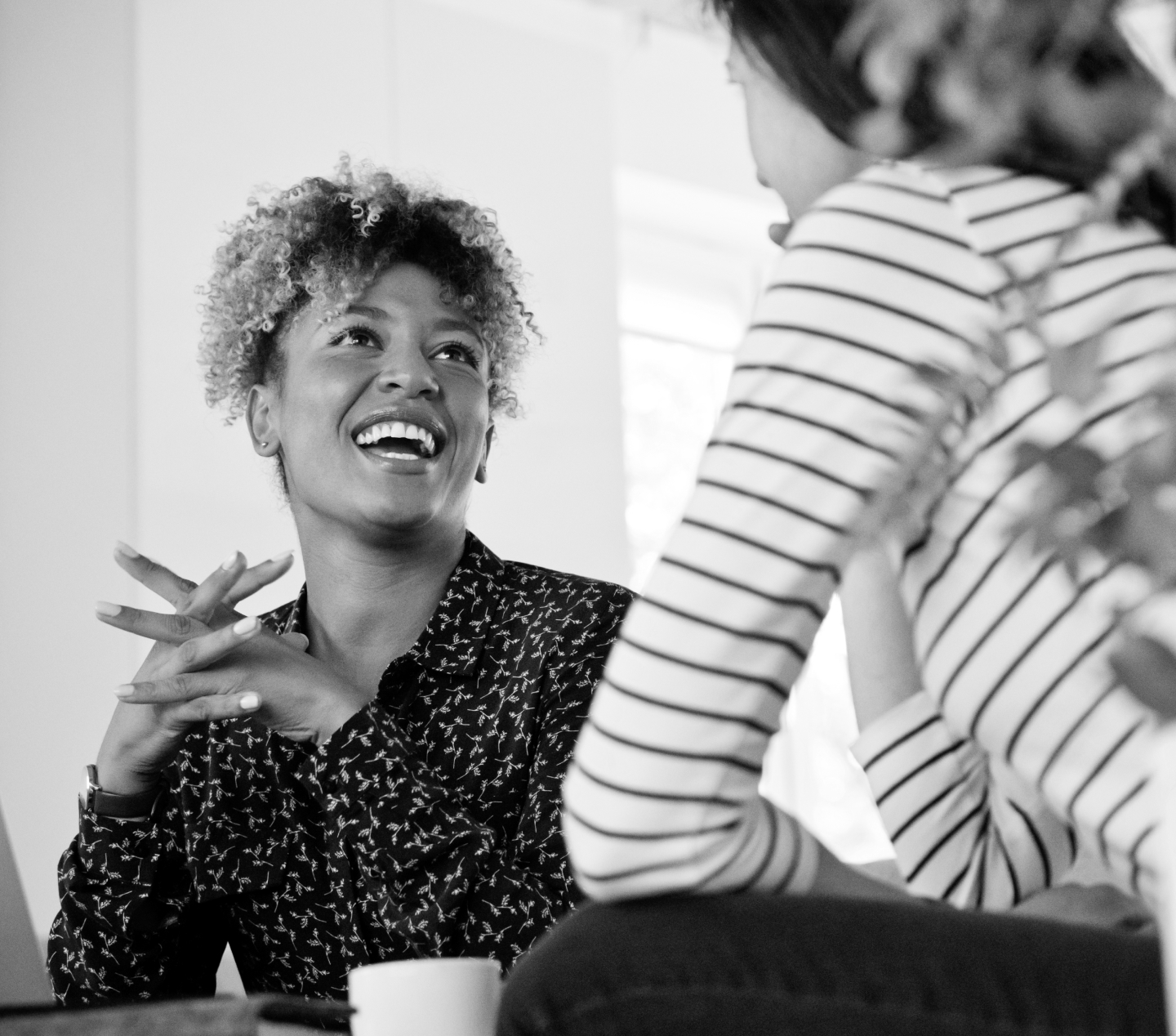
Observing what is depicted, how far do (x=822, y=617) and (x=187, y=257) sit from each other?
104 inches

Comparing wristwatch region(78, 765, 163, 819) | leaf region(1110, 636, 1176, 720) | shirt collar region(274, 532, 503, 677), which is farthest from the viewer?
shirt collar region(274, 532, 503, 677)

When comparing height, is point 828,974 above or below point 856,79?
below

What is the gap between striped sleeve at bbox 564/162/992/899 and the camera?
31.4 inches

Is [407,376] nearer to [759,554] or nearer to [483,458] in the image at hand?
[483,458]

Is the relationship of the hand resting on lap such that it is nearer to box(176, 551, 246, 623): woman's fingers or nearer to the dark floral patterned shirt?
the dark floral patterned shirt

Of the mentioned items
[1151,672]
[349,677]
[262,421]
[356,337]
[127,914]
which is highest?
[356,337]

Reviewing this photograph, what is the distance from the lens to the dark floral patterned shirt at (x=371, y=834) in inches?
63.9

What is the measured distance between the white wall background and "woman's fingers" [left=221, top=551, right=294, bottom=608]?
1.34m

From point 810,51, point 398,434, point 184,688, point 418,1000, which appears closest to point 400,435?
point 398,434

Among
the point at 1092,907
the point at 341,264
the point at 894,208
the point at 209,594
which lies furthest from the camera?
the point at 341,264

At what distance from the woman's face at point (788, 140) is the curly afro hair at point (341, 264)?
3.76 ft

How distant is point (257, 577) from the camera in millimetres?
1625

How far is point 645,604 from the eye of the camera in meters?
0.82

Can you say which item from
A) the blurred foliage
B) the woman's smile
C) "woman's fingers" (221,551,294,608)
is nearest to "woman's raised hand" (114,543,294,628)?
"woman's fingers" (221,551,294,608)
